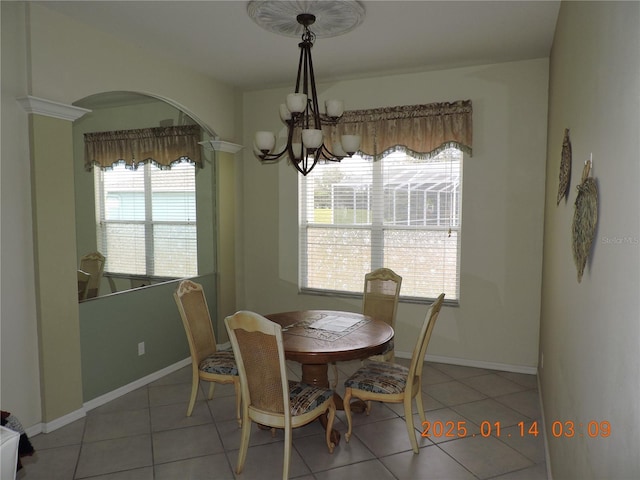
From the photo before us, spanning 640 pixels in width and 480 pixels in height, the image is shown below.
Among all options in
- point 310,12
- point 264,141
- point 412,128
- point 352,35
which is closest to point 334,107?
point 264,141

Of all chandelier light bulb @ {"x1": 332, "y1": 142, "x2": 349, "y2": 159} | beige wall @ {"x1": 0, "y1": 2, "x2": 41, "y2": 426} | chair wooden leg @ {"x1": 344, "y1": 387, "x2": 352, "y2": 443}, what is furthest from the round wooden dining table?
beige wall @ {"x1": 0, "y1": 2, "x2": 41, "y2": 426}

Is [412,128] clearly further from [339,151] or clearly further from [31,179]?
[31,179]

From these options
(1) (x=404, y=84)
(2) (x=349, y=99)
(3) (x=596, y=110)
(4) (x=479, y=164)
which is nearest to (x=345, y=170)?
(2) (x=349, y=99)

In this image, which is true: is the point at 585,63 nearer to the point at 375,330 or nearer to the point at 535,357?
the point at 375,330

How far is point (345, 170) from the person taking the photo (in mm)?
4734

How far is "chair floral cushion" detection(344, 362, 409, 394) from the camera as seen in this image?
284 centimetres

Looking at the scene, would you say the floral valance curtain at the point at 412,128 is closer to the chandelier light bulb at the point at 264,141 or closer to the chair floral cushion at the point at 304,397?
the chandelier light bulb at the point at 264,141

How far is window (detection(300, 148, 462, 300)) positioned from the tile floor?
4.15ft

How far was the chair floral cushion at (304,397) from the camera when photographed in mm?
2551

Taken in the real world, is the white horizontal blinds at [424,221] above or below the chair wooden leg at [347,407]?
above

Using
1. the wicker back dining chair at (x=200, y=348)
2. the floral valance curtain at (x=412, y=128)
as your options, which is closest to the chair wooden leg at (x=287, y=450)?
the wicker back dining chair at (x=200, y=348)

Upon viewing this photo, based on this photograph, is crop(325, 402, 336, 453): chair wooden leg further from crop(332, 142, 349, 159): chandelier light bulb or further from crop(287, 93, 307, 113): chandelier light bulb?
crop(287, 93, 307, 113): chandelier light bulb

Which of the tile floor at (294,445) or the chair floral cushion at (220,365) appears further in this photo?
the chair floral cushion at (220,365)

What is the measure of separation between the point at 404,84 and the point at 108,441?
381cm
